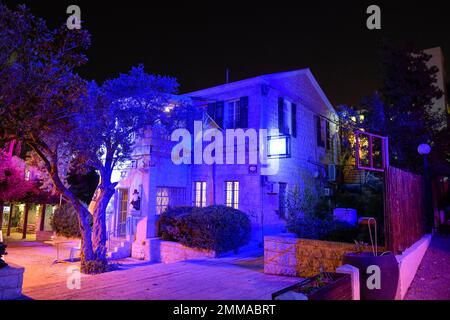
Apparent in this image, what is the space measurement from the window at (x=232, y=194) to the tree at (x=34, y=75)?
7805 millimetres

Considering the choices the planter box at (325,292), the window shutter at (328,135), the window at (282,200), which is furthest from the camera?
the window shutter at (328,135)

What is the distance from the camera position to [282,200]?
47.7 feet

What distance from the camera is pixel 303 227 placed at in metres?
8.58

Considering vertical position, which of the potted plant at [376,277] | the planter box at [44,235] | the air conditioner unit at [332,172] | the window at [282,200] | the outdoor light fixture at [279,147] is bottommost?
the planter box at [44,235]

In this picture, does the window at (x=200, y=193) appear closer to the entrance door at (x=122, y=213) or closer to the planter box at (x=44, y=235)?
the entrance door at (x=122, y=213)

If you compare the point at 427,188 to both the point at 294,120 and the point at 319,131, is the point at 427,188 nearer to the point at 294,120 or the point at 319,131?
the point at 294,120

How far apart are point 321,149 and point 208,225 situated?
932 cm

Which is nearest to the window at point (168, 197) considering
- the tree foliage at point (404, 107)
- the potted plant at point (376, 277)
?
the tree foliage at point (404, 107)

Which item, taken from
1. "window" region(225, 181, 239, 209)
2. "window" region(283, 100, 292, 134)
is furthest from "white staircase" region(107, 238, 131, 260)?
"window" region(283, 100, 292, 134)

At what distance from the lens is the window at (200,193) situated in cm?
1491

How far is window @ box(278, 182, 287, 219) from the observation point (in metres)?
14.4

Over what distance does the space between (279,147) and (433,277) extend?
291 inches
